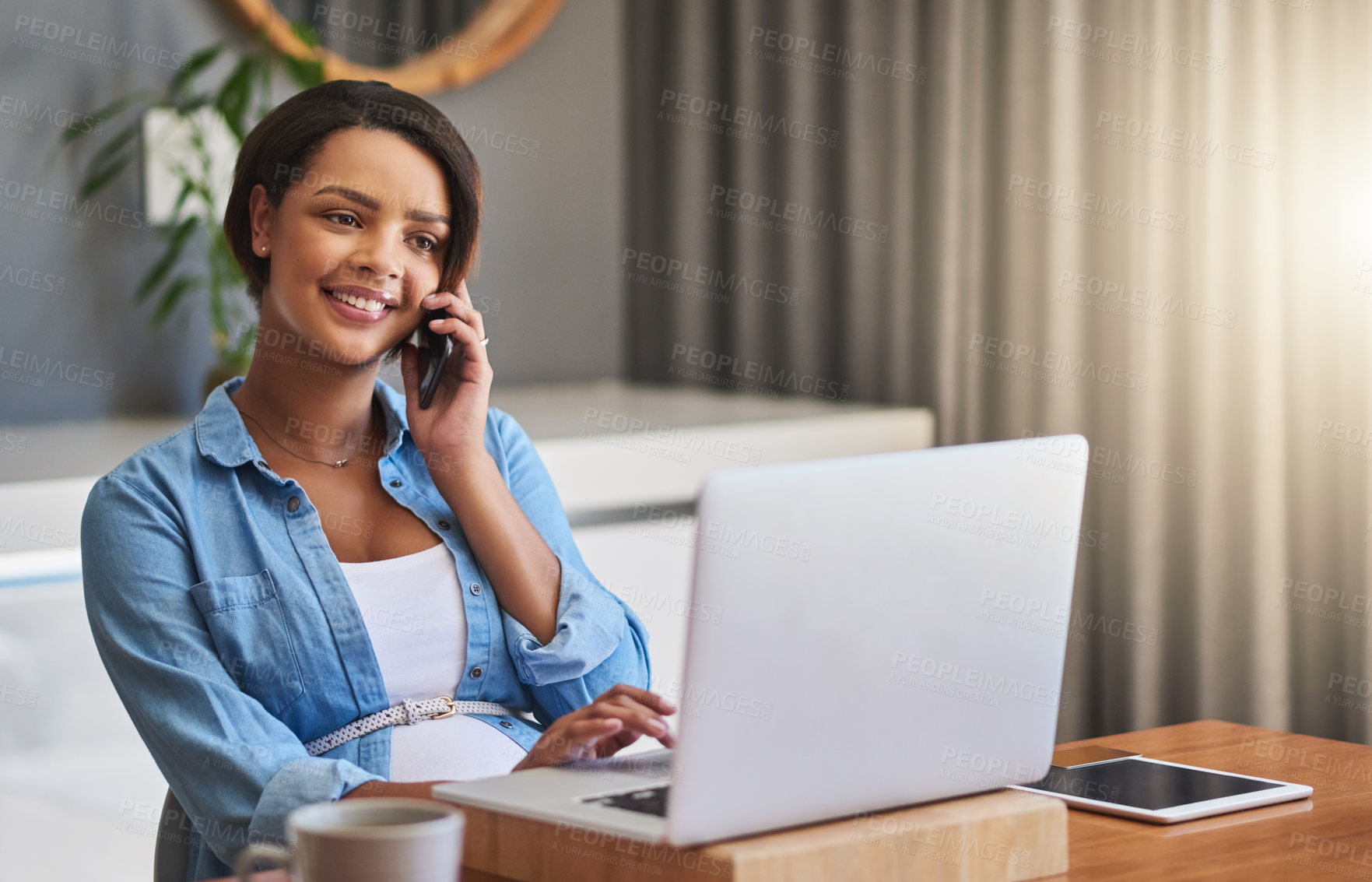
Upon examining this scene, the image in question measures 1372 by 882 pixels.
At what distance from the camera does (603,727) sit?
3.35 ft

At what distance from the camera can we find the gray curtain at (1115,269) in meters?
2.14

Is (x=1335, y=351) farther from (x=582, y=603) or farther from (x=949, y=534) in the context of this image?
(x=949, y=534)

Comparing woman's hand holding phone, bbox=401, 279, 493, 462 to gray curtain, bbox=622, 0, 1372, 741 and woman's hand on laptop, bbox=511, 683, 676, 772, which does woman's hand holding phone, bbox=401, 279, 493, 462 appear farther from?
gray curtain, bbox=622, 0, 1372, 741

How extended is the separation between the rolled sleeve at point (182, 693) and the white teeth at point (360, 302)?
0.25m

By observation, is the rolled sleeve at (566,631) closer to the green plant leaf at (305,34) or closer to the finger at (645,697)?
the finger at (645,697)

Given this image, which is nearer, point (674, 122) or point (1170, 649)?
point (1170, 649)

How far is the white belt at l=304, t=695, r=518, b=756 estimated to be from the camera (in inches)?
47.6

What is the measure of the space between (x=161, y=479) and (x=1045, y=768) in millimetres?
765

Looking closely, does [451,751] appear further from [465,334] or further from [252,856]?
[252,856]

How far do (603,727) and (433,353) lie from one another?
510mm

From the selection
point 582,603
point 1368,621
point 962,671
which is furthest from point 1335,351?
point 962,671

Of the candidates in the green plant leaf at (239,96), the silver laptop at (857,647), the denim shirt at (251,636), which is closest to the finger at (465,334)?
the denim shirt at (251,636)

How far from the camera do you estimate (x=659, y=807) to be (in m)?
0.80

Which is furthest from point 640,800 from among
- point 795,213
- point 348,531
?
point 795,213
